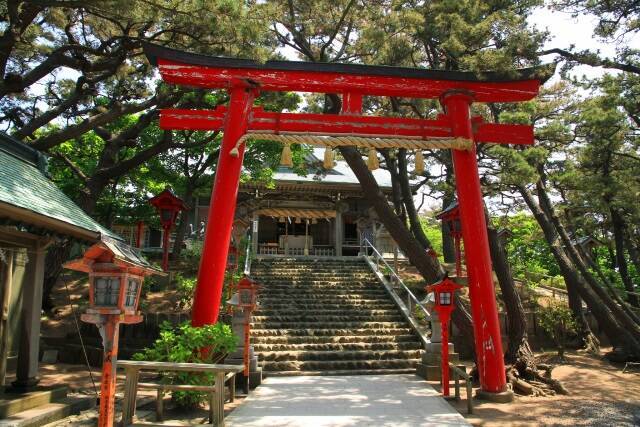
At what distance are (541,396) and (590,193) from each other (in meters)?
7.95

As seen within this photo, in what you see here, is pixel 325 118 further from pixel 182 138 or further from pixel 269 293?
pixel 182 138

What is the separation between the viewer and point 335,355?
11508mm

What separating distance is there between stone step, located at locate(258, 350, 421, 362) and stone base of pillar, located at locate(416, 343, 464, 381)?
112cm

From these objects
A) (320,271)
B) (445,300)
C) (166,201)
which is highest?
(166,201)

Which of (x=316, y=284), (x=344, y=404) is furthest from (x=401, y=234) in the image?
(x=316, y=284)

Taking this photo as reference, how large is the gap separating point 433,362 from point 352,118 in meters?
5.55

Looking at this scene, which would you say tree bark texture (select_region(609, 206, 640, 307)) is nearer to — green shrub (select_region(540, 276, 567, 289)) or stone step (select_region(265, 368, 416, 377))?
green shrub (select_region(540, 276, 567, 289))

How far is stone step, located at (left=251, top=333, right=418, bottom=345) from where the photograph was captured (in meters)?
12.1

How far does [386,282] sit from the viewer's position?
16141 millimetres

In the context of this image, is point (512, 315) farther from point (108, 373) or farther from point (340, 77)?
point (108, 373)

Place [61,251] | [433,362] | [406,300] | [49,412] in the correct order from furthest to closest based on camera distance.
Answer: [406,300] < [61,251] < [433,362] < [49,412]

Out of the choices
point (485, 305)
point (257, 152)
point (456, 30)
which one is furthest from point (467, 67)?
point (257, 152)

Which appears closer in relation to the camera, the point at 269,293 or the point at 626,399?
the point at 626,399

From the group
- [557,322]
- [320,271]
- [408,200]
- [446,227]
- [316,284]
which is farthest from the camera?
[446,227]
